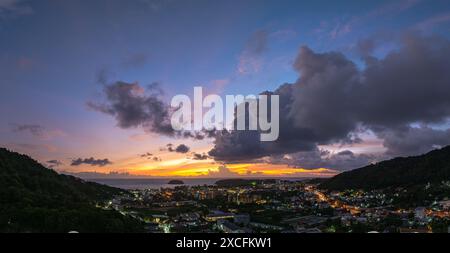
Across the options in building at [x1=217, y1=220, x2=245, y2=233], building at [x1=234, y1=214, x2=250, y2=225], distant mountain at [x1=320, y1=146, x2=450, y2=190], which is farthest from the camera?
distant mountain at [x1=320, y1=146, x2=450, y2=190]

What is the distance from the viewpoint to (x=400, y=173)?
292 ft

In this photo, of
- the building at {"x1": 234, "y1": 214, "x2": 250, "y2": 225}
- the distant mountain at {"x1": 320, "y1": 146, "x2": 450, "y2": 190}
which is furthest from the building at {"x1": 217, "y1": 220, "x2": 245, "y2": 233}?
the distant mountain at {"x1": 320, "y1": 146, "x2": 450, "y2": 190}

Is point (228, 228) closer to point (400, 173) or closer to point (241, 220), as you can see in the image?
point (241, 220)

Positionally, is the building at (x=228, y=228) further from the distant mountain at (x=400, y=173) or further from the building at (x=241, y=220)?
the distant mountain at (x=400, y=173)

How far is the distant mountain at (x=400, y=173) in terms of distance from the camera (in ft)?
251

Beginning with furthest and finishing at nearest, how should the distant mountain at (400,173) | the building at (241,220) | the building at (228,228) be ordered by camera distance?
the distant mountain at (400,173) → the building at (241,220) → the building at (228,228)

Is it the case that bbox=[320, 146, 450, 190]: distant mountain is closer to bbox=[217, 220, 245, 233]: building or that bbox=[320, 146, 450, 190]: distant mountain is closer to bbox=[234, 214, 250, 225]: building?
bbox=[234, 214, 250, 225]: building

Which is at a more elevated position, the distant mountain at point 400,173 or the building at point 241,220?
the distant mountain at point 400,173

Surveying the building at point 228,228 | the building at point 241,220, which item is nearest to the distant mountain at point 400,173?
the building at point 241,220

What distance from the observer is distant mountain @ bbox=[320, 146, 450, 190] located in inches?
3018

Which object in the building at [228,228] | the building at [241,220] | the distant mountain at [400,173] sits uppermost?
the distant mountain at [400,173]
